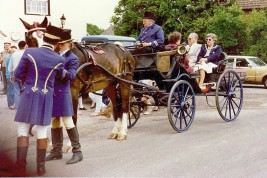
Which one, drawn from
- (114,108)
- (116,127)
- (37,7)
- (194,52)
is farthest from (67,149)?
(37,7)

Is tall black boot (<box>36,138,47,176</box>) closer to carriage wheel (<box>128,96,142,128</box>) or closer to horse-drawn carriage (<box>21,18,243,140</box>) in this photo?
horse-drawn carriage (<box>21,18,243,140</box>)

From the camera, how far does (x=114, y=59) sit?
8.21 metres

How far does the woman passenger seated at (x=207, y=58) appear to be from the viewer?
10.1 meters

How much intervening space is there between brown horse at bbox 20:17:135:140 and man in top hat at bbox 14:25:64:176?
0.89 meters

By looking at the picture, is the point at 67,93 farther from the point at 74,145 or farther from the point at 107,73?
the point at 107,73

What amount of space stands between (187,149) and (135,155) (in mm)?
956

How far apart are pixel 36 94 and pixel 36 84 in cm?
13

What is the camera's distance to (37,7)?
2784 cm

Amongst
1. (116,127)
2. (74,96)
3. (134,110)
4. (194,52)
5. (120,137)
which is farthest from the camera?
(194,52)

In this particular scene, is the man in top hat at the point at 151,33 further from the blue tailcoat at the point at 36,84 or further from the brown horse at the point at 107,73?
Answer: the blue tailcoat at the point at 36,84

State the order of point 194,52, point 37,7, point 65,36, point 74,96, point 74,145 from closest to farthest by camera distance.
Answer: point 65,36
point 74,145
point 74,96
point 194,52
point 37,7

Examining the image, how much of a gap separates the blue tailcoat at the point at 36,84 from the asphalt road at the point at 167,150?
2.72 feet

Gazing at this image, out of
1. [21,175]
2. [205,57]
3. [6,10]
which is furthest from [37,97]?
[6,10]

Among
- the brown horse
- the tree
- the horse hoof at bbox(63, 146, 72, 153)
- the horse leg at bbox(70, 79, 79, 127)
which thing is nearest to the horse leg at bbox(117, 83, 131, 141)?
the brown horse
